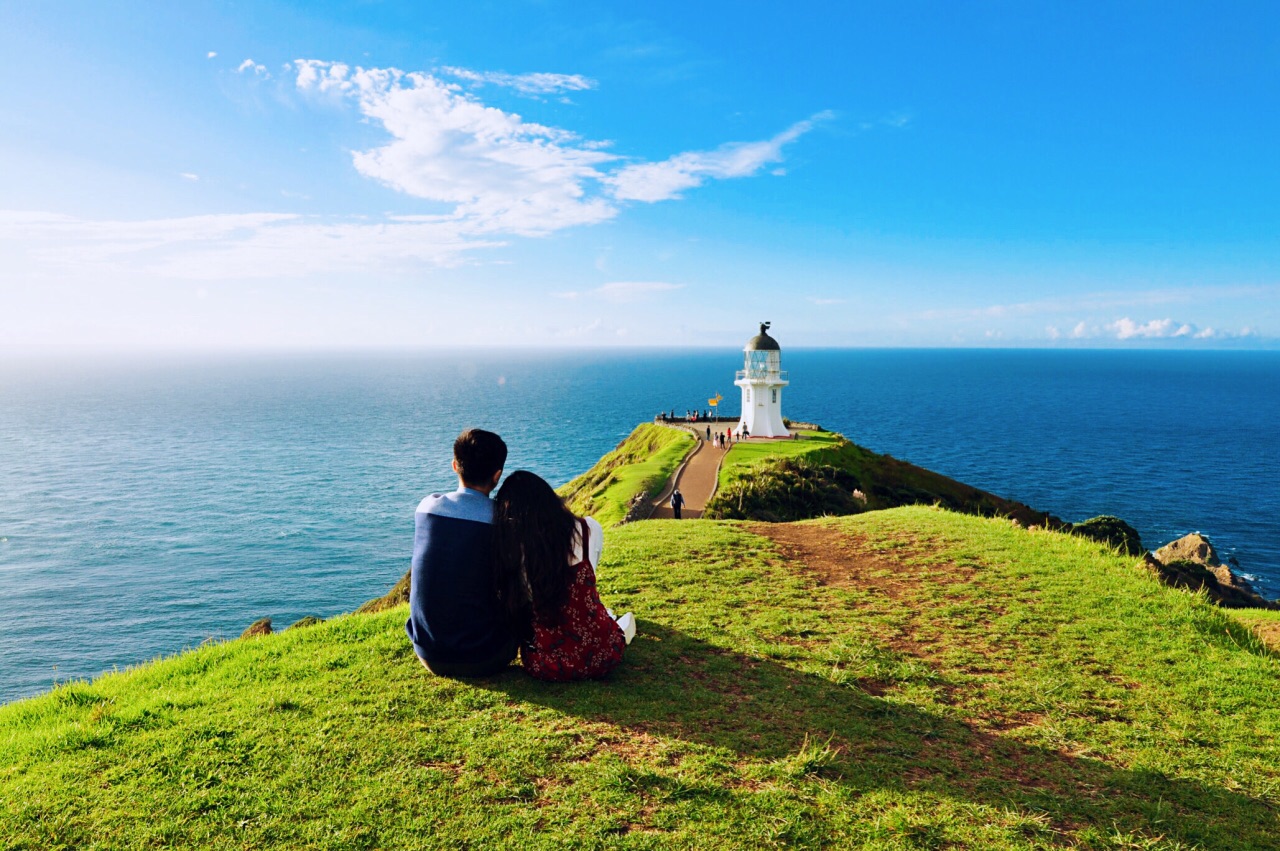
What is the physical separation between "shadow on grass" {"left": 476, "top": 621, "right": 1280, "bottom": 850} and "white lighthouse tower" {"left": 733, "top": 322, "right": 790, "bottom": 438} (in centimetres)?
4265

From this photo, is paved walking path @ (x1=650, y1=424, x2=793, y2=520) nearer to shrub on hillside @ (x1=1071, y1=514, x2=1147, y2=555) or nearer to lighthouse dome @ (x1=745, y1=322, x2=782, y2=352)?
lighthouse dome @ (x1=745, y1=322, x2=782, y2=352)

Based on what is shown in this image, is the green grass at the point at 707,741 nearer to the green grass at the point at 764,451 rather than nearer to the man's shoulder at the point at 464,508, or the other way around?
the man's shoulder at the point at 464,508

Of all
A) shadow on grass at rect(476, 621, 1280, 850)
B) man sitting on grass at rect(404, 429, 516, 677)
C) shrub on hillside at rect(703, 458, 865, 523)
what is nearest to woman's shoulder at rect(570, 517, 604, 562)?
man sitting on grass at rect(404, 429, 516, 677)

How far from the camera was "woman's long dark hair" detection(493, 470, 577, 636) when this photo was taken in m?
6.52

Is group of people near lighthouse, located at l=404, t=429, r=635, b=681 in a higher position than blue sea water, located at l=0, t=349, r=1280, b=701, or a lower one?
higher

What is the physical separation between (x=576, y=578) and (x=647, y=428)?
175 feet

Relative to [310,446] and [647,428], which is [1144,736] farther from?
[310,446]

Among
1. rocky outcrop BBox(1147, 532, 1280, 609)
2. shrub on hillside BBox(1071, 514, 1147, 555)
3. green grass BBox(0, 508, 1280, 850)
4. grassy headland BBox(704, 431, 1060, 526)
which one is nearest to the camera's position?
green grass BBox(0, 508, 1280, 850)

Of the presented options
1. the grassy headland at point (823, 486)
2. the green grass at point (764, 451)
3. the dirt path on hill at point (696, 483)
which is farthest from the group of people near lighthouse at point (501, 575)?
the green grass at point (764, 451)

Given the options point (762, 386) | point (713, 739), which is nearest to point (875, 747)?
point (713, 739)

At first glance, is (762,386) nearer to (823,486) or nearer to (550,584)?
(823,486)

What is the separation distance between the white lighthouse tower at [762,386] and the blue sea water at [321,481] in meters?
24.4

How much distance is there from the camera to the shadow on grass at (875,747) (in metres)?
5.61

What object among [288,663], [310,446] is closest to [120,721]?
[288,663]
